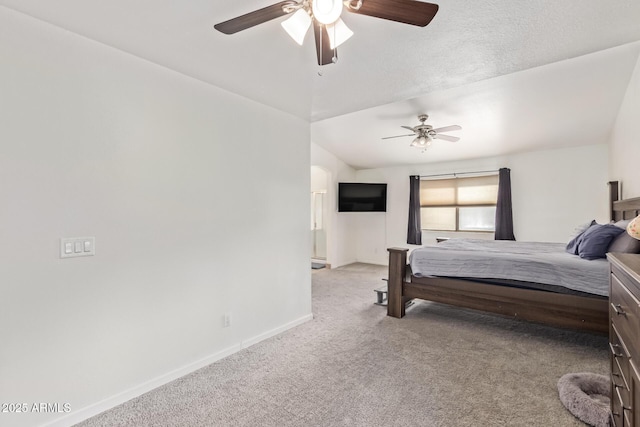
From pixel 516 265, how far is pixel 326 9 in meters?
2.83

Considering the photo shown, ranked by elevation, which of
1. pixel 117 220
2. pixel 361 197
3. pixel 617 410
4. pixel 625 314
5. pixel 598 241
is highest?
pixel 361 197

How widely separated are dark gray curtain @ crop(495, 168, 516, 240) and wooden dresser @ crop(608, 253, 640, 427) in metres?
4.36

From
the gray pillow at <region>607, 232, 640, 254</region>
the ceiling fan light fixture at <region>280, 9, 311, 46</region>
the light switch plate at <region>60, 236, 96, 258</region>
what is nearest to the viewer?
the ceiling fan light fixture at <region>280, 9, 311, 46</region>

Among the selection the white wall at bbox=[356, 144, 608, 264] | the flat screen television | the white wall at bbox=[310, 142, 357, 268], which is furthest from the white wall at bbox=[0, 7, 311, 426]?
the white wall at bbox=[356, 144, 608, 264]

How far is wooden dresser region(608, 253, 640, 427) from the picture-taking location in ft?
3.24

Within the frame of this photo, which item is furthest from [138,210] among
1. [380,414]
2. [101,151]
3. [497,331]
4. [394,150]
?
[394,150]

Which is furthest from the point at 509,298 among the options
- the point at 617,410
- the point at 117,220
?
the point at 117,220

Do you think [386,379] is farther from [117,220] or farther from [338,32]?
[338,32]

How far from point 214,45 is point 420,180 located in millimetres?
5315

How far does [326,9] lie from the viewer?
4.19 feet

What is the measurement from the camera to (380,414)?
1850 mm

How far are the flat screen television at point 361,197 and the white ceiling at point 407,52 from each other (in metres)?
2.92

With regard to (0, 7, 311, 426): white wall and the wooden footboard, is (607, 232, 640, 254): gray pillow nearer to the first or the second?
the wooden footboard

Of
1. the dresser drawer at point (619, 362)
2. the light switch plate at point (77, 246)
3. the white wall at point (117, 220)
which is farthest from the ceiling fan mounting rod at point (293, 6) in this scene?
the dresser drawer at point (619, 362)
